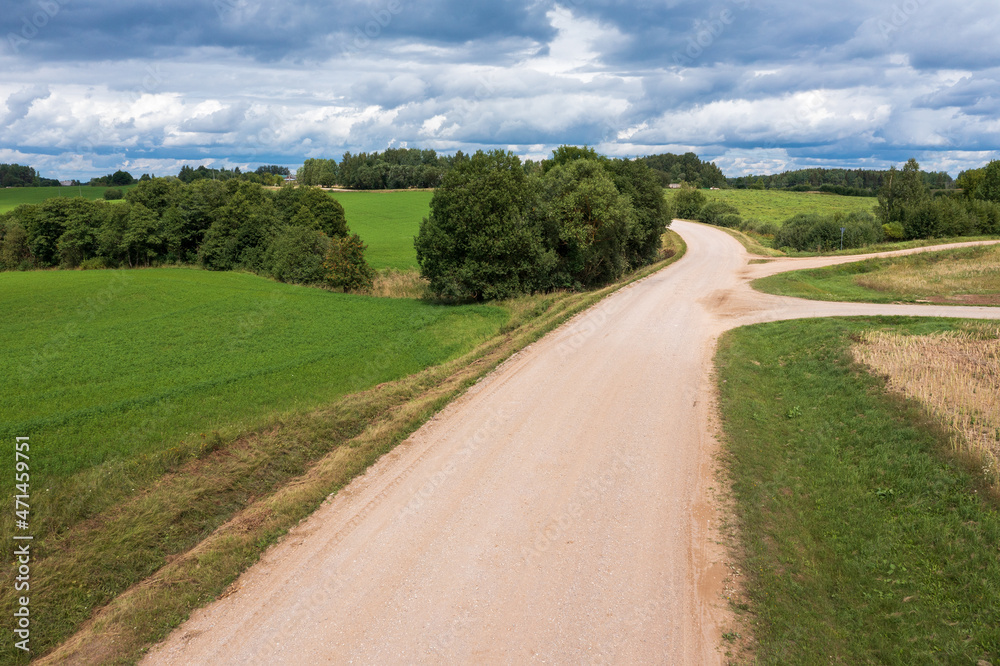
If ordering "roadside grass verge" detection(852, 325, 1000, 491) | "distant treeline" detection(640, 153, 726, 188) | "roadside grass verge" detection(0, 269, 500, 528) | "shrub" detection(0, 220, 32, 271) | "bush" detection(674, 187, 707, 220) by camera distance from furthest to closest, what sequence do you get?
"distant treeline" detection(640, 153, 726, 188), "bush" detection(674, 187, 707, 220), "shrub" detection(0, 220, 32, 271), "roadside grass verge" detection(0, 269, 500, 528), "roadside grass verge" detection(852, 325, 1000, 491)

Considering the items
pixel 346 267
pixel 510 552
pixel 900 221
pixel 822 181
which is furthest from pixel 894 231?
pixel 822 181

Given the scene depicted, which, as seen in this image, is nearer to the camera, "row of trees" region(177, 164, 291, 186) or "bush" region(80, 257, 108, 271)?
"bush" region(80, 257, 108, 271)

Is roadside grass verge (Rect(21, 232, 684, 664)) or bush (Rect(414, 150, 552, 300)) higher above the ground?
bush (Rect(414, 150, 552, 300))

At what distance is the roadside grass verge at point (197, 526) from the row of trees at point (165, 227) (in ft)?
148

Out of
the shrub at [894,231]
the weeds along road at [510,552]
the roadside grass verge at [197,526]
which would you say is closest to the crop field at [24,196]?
the roadside grass verge at [197,526]

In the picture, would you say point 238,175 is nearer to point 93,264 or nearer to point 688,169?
point 93,264

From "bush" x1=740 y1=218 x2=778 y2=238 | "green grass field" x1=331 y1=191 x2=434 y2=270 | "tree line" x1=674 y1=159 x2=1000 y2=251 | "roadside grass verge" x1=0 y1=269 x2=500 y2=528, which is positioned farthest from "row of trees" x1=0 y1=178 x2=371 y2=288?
"bush" x1=740 y1=218 x2=778 y2=238

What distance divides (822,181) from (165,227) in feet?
600

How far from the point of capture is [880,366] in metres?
13.7

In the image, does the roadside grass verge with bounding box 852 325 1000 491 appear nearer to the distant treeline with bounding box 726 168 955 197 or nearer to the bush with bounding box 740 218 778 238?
the bush with bounding box 740 218 778 238

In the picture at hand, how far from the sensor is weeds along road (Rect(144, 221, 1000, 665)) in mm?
6129

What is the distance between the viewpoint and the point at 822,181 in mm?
167625

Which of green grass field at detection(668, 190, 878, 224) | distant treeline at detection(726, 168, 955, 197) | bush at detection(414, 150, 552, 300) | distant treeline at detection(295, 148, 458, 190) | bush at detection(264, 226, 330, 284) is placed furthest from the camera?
distant treeline at detection(726, 168, 955, 197)

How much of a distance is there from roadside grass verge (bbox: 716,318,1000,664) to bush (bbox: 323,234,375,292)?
110 feet
